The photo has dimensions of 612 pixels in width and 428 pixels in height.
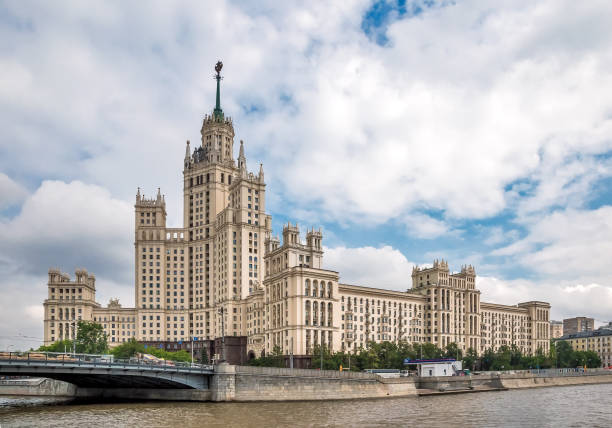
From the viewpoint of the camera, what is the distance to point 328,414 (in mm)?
72500

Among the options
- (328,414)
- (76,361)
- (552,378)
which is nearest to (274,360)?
(552,378)

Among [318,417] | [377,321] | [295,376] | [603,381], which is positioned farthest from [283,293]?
[603,381]

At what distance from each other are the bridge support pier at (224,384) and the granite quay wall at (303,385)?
70cm

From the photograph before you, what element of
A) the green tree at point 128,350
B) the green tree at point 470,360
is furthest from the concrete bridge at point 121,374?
the green tree at point 470,360

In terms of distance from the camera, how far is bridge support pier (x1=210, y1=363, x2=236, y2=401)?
277 ft

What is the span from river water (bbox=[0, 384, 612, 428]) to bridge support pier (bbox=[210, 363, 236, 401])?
2.12 meters

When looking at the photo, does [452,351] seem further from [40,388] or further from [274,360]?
[40,388]

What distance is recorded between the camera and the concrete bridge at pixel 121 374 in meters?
74.6

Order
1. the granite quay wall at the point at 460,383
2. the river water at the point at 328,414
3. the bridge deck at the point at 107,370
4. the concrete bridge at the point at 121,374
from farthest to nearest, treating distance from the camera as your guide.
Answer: the granite quay wall at the point at 460,383, the concrete bridge at the point at 121,374, the bridge deck at the point at 107,370, the river water at the point at 328,414

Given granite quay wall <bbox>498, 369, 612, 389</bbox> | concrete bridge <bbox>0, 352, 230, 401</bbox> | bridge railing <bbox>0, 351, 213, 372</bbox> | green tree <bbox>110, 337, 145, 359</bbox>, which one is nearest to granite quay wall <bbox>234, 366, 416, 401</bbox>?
concrete bridge <bbox>0, 352, 230, 401</bbox>

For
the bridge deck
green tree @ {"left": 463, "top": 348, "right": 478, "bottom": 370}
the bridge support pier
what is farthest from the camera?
green tree @ {"left": 463, "top": 348, "right": 478, "bottom": 370}

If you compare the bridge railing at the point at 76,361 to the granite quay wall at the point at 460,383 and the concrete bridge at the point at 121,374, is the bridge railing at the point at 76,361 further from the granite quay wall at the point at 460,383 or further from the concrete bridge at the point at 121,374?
the granite quay wall at the point at 460,383

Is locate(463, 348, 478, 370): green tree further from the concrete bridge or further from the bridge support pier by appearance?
the concrete bridge

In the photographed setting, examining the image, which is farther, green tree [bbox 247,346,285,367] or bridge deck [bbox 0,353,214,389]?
green tree [bbox 247,346,285,367]
